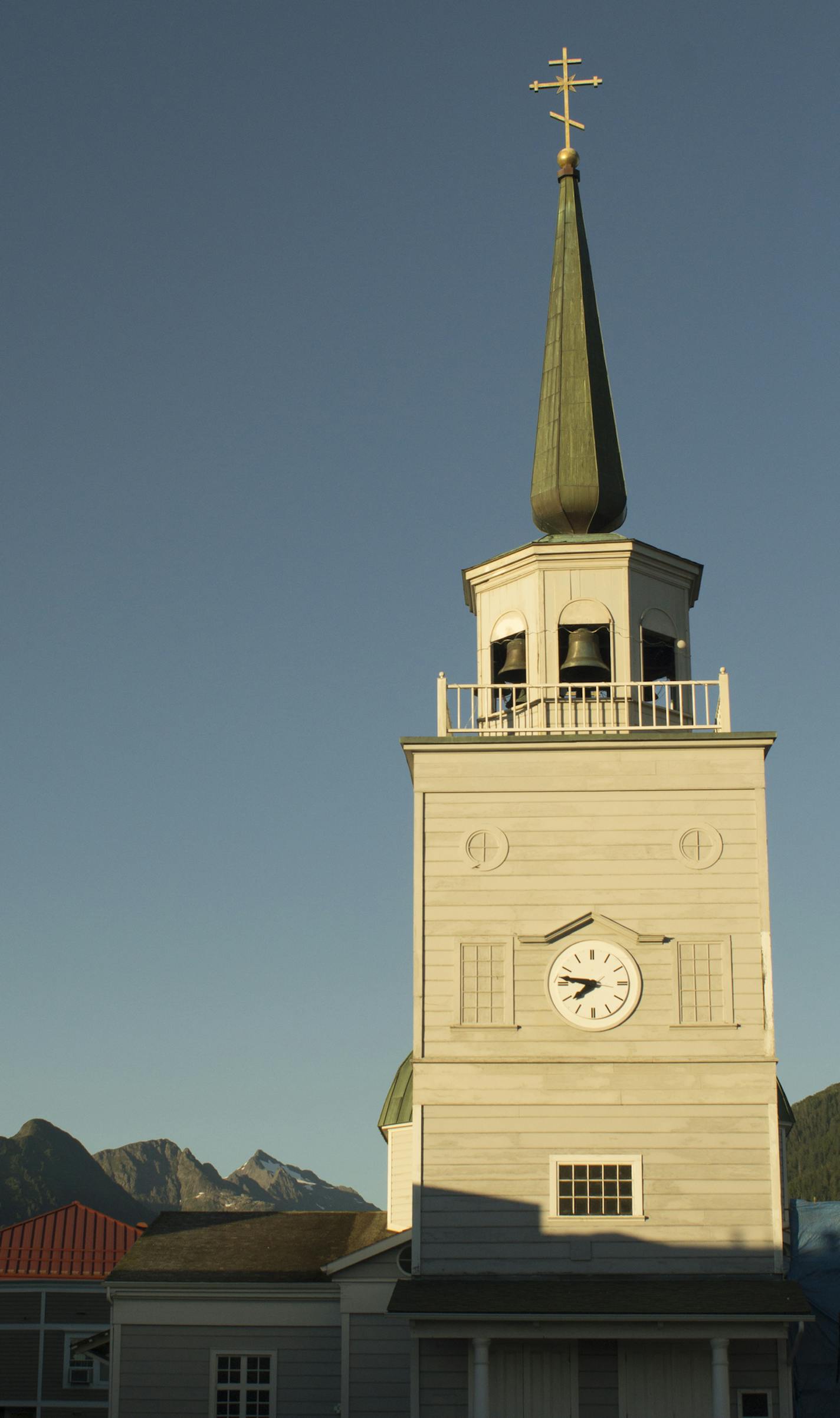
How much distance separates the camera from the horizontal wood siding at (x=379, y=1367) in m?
31.2

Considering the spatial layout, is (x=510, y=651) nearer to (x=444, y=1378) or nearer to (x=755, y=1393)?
(x=444, y=1378)

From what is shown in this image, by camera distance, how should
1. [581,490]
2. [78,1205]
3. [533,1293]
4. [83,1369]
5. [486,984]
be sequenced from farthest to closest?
[78,1205] → [83,1369] → [581,490] → [486,984] → [533,1293]

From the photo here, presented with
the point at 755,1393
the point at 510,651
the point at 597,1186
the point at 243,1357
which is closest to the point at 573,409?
the point at 510,651

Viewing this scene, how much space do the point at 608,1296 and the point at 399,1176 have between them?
13138 millimetres

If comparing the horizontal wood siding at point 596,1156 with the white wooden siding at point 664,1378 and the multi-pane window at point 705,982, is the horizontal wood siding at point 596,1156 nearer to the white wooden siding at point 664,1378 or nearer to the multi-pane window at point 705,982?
the multi-pane window at point 705,982

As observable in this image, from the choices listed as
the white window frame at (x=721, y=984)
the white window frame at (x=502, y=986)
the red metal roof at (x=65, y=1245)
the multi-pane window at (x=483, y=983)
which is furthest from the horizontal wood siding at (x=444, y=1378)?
the red metal roof at (x=65, y=1245)

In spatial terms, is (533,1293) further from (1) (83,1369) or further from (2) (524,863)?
(1) (83,1369)

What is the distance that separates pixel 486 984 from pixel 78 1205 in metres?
26.9

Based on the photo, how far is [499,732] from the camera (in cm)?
3023

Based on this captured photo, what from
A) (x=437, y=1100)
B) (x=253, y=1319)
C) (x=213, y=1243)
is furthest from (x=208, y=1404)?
(x=437, y=1100)

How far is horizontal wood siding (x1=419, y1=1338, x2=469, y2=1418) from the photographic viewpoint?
26953 millimetres

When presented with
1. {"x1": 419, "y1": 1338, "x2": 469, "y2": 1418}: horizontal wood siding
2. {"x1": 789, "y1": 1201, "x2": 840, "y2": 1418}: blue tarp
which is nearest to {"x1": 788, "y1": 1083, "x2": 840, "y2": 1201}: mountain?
{"x1": 789, "y1": 1201, "x2": 840, "y2": 1418}: blue tarp

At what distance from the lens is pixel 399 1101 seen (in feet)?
134

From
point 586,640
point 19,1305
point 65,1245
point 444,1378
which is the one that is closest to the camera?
point 444,1378
